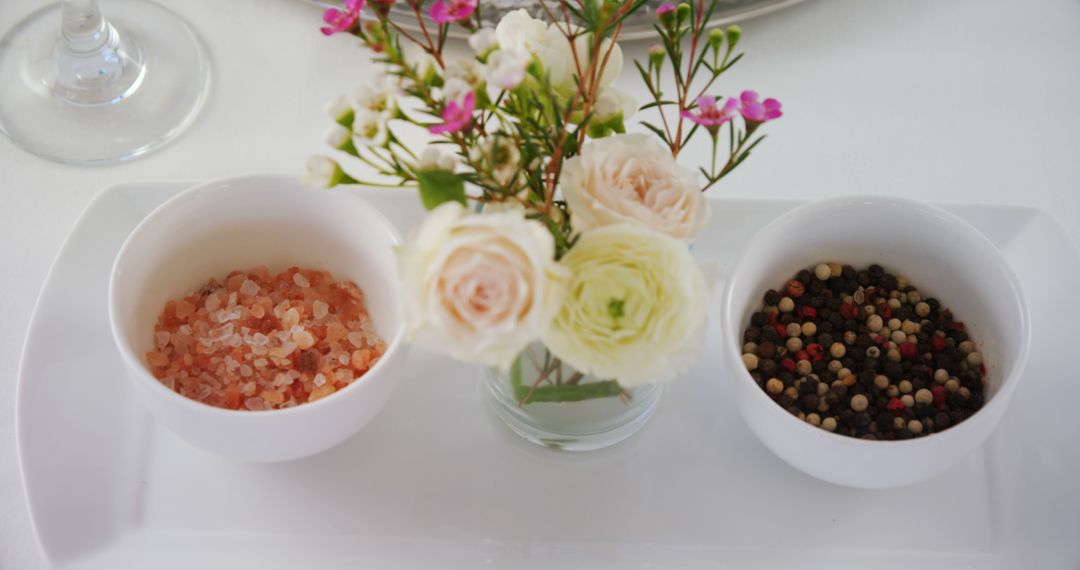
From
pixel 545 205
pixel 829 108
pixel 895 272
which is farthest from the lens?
pixel 829 108

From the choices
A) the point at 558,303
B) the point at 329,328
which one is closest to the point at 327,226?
the point at 329,328

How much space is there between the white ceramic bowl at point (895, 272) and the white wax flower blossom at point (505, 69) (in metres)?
0.26

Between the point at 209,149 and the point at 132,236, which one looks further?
the point at 209,149

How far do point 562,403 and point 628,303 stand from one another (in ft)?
0.70

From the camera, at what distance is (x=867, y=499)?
31.2 inches

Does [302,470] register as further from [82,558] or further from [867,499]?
[867,499]

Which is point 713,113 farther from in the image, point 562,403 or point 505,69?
point 562,403

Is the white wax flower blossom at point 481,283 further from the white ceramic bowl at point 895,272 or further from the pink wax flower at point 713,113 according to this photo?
the white ceramic bowl at point 895,272

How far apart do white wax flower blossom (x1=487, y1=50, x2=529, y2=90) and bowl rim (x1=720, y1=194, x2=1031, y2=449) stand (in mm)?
258

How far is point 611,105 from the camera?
0.63 metres

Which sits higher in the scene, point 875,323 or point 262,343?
point 875,323

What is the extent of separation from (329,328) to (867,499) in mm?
388

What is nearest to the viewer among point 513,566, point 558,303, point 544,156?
point 558,303

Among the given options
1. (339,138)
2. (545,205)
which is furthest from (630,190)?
(339,138)
